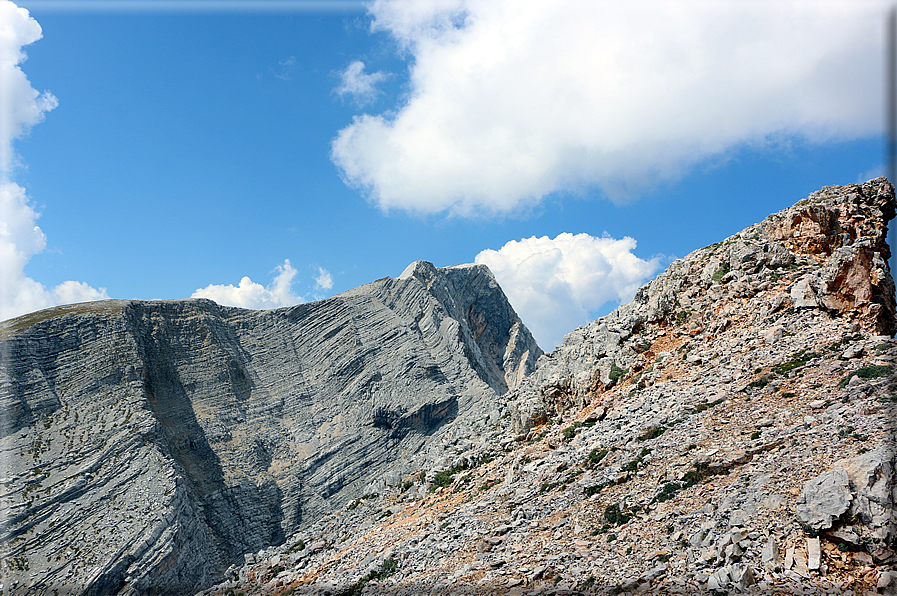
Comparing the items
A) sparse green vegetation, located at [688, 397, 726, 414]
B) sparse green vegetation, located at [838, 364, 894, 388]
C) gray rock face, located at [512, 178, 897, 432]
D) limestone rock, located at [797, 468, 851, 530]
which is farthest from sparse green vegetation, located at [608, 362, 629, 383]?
limestone rock, located at [797, 468, 851, 530]

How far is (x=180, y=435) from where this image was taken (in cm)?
5653

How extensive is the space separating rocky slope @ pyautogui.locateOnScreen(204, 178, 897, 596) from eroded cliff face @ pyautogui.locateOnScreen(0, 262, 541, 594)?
393 inches

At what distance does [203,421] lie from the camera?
5922 centimetres

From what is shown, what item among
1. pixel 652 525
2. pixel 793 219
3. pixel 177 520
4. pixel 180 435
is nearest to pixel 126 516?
pixel 177 520

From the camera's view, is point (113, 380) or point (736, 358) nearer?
point (736, 358)

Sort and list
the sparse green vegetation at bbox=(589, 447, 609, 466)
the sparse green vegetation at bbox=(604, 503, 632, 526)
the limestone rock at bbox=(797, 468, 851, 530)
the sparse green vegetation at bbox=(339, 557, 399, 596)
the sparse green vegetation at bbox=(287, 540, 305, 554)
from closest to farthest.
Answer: the limestone rock at bbox=(797, 468, 851, 530) < the sparse green vegetation at bbox=(604, 503, 632, 526) < the sparse green vegetation at bbox=(339, 557, 399, 596) < the sparse green vegetation at bbox=(589, 447, 609, 466) < the sparse green vegetation at bbox=(287, 540, 305, 554)

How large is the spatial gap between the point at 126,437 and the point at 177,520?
11.0 meters

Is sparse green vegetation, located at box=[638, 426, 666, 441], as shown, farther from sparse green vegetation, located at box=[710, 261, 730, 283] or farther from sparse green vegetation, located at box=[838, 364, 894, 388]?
sparse green vegetation, located at box=[710, 261, 730, 283]

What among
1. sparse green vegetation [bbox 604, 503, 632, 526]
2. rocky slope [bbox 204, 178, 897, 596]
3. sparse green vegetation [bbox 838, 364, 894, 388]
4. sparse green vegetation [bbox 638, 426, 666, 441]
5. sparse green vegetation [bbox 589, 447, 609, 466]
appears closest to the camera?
rocky slope [bbox 204, 178, 897, 596]

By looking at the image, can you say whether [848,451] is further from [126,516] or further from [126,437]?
[126,437]

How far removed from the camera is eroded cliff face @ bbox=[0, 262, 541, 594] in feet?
137

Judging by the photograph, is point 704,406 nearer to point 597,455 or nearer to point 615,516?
point 597,455

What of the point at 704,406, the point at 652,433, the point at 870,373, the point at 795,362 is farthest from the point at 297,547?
the point at 870,373

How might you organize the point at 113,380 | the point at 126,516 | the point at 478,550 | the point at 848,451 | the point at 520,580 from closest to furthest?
1. the point at 848,451
2. the point at 520,580
3. the point at 478,550
4. the point at 126,516
5. the point at 113,380
